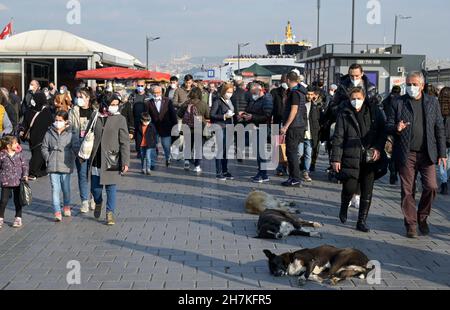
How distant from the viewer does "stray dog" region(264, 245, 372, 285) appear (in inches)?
231

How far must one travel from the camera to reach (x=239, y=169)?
14.2 metres

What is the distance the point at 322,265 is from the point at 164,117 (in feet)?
28.0

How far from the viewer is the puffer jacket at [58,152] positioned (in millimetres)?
8719

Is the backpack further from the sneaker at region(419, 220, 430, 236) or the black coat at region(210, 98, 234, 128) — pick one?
the sneaker at region(419, 220, 430, 236)

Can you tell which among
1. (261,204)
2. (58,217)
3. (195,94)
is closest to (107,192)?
(58,217)

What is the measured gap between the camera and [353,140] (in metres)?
8.14

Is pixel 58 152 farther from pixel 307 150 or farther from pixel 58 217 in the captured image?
pixel 307 150

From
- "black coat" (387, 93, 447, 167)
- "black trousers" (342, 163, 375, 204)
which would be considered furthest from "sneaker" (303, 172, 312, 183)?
"black coat" (387, 93, 447, 167)

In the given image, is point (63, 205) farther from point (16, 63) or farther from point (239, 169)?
point (16, 63)

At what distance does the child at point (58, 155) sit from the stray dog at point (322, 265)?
377 centimetres

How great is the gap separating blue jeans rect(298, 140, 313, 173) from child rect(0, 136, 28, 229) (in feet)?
18.9

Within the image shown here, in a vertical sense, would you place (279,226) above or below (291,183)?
above
